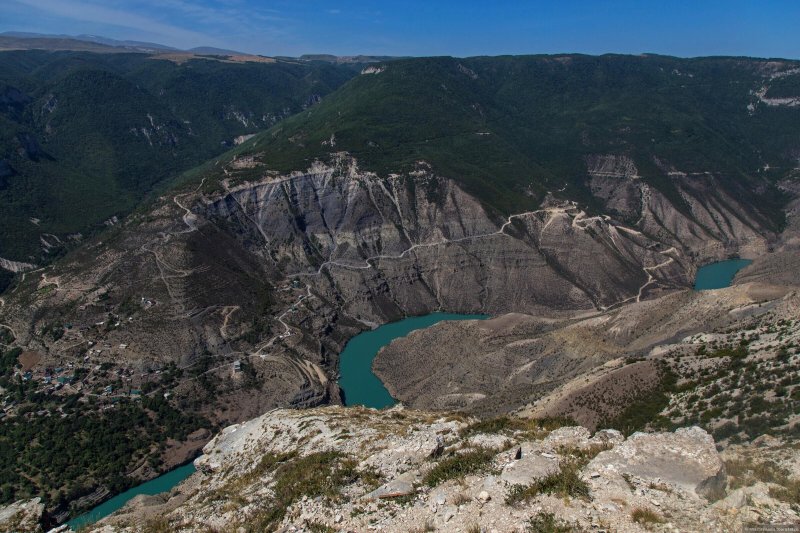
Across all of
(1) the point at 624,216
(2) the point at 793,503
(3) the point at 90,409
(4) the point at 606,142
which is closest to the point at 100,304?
(3) the point at 90,409

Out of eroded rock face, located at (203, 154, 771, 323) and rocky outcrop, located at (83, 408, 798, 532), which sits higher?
rocky outcrop, located at (83, 408, 798, 532)

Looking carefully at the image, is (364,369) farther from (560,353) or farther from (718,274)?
(718,274)

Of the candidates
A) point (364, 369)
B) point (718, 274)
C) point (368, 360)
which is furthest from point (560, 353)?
point (718, 274)

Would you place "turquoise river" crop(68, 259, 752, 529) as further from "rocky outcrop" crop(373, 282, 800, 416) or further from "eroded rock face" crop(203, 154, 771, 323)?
"eroded rock face" crop(203, 154, 771, 323)

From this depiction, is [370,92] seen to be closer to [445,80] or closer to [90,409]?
[445,80]

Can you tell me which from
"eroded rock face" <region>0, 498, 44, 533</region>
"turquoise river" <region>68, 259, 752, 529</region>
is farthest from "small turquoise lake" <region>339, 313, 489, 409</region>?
"eroded rock face" <region>0, 498, 44, 533</region>
